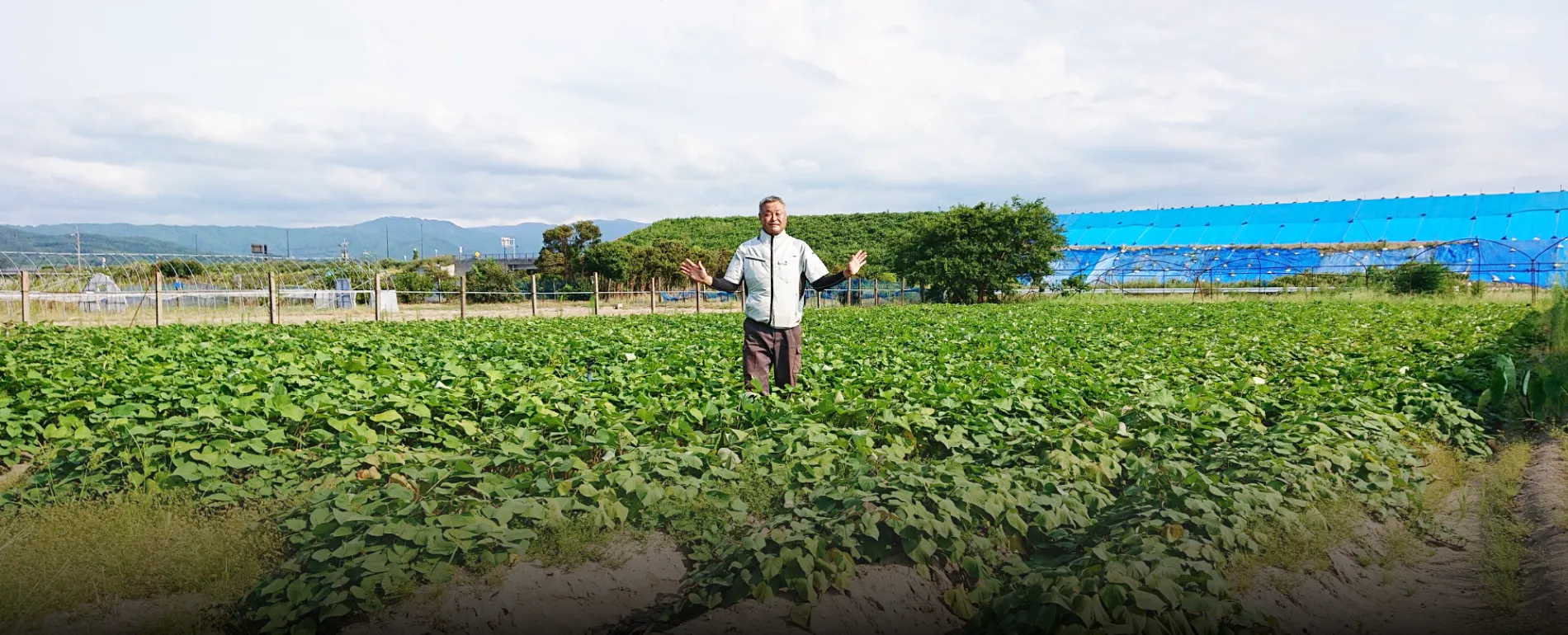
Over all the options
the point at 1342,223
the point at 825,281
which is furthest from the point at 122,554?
the point at 1342,223

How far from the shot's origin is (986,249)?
36438mm

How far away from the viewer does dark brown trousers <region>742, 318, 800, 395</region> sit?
21.8 ft

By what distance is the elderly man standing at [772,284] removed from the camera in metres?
6.41


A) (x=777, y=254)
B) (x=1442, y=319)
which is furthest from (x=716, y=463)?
(x=1442, y=319)

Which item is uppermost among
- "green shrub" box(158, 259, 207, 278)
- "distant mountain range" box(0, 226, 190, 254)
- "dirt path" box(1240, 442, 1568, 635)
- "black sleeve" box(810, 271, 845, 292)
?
"distant mountain range" box(0, 226, 190, 254)

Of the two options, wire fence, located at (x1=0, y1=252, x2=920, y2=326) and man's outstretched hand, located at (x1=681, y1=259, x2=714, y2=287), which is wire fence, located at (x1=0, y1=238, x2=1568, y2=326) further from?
man's outstretched hand, located at (x1=681, y1=259, x2=714, y2=287)

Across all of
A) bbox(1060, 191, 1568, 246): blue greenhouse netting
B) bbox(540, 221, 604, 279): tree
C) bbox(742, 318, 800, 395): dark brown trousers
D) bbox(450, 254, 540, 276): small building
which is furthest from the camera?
bbox(450, 254, 540, 276): small building

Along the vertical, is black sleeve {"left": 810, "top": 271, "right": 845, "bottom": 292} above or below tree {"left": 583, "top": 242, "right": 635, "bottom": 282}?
below

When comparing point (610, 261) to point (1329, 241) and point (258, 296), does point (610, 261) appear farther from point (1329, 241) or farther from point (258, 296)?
point (1329, 241)

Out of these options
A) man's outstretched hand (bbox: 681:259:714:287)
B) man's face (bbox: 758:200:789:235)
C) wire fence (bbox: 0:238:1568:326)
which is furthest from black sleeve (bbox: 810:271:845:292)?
wire fence (bbox: 0:238:1568:326)

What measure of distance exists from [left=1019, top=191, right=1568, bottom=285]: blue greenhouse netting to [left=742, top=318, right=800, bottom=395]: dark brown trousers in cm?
3370

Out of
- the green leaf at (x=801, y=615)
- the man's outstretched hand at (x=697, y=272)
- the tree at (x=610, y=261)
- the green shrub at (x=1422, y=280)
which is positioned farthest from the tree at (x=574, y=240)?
the green leaf at (x=801, y=615)

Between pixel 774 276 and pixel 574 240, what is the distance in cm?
4358

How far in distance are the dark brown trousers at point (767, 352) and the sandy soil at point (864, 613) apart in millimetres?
3047
